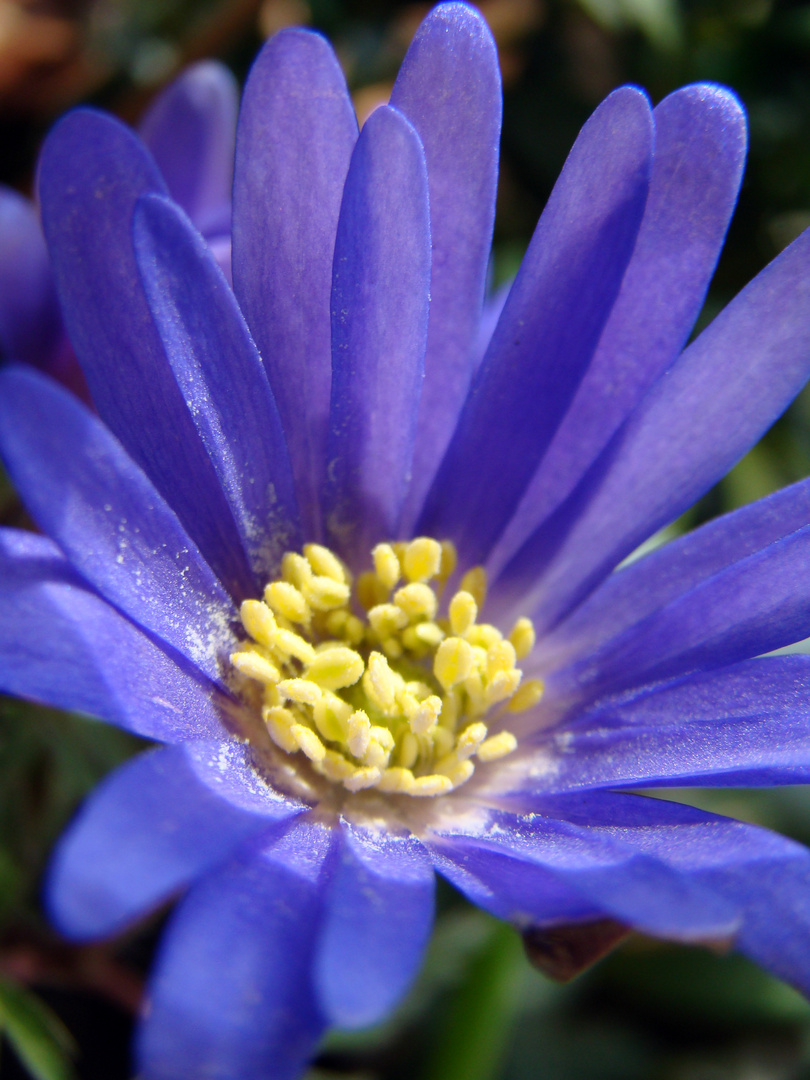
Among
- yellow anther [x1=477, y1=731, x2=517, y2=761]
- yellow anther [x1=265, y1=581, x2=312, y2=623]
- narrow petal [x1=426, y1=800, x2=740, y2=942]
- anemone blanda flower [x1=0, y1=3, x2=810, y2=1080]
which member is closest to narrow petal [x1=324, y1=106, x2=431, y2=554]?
anemone blanda flower [x1=0, y1=3, x2=810, y2=1080]

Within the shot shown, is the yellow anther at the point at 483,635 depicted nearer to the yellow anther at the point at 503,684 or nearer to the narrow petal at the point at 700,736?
the yellow anther at the point at 503,684

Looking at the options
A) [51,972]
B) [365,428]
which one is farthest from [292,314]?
[51,972]

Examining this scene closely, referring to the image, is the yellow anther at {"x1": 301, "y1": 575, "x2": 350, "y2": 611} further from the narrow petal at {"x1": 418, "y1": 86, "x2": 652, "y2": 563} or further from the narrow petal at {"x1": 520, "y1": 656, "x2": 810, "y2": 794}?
the narrow petal at {"x1": 520, "y1": 656, "x2": 810, "y2": 794}

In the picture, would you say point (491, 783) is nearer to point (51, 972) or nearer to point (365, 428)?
point (365, 428)

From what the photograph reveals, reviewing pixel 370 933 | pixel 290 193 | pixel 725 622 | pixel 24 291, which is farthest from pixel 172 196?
pixel 370 933

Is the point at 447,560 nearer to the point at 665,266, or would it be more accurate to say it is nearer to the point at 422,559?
the point at 422,559

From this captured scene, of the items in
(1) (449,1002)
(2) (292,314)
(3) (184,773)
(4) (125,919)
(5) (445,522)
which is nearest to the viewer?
(4) (125,919)

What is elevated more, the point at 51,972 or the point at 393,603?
the point at 393,603
